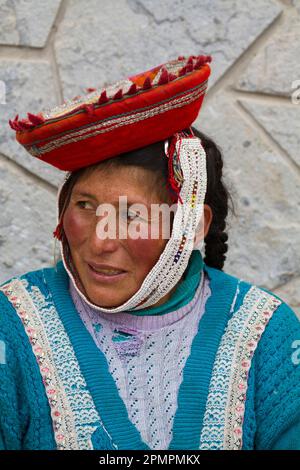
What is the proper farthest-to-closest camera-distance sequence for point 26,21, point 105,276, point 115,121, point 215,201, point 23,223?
point 23,223, point 26,21, point 215,201, point 105,276, point 115,121

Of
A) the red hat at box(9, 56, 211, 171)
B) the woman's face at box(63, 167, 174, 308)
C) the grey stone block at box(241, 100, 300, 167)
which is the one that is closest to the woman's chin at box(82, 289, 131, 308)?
the woman's face at box(63, 167, 174, 308)

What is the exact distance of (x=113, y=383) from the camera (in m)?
1.89

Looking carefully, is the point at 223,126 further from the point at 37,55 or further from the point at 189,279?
the point at 189,279

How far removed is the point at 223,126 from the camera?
9.23 feet

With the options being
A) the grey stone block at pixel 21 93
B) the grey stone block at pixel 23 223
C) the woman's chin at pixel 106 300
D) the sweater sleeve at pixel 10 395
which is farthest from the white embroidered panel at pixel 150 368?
the grey stone block at pixel 21 93

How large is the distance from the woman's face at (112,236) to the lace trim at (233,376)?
0.30m

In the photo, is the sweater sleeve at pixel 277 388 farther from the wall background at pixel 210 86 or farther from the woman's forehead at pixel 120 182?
the wall background at pixel 210 86

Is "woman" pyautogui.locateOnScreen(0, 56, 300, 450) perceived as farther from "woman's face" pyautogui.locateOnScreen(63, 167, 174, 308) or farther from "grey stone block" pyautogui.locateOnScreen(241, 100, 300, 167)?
"grey stone block" pyautogui.locateOnScreen(241, 100, 300, 167)

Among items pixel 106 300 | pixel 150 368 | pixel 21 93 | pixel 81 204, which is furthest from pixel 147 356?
pixel 21 93

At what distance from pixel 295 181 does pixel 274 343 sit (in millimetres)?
1006

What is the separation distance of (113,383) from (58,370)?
0.45 feet

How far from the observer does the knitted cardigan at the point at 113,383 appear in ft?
6.03

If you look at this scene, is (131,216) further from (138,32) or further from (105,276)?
(138,32)

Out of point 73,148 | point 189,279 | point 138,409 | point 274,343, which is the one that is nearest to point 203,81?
point 73,148
